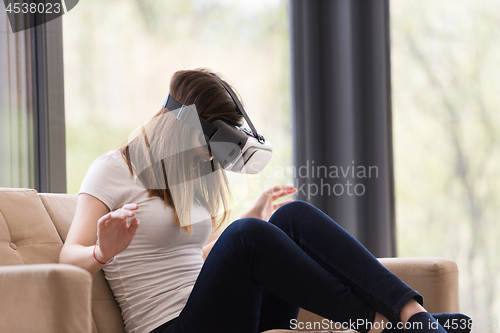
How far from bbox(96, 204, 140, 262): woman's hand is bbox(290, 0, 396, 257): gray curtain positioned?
1.58 m

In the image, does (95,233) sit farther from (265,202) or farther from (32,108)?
(32,108)

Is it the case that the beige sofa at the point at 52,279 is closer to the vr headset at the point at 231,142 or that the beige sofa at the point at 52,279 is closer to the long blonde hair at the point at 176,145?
the long blonde hair at the point at 176,145

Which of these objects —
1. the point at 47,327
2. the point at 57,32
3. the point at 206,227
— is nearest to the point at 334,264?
the point at 206,227

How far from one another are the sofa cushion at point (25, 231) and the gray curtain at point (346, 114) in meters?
1.48

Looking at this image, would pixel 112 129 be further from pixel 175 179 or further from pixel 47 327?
pixel 47 327

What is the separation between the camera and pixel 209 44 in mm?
2295

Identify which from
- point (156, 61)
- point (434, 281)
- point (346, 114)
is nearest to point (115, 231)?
point (434, 281)

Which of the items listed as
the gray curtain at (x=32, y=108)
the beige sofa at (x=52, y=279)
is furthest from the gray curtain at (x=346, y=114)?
the gray curtain at (x=32, y=108)

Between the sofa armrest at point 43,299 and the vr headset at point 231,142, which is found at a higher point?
the vr headset at point 231,142

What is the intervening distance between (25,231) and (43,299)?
51 cm

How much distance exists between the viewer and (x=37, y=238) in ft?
3.81

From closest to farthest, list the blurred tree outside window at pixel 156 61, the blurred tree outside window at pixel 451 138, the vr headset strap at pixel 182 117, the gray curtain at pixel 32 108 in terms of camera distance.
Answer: the vr headset strap at pixel 182 117 < the gray curtain at pixel 32 108 < the blurred tree outside window at pixel 156 61 < the blurred tree outside window at pixel 451 138

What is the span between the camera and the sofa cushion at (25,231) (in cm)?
112

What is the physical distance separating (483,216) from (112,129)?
1785 mm
